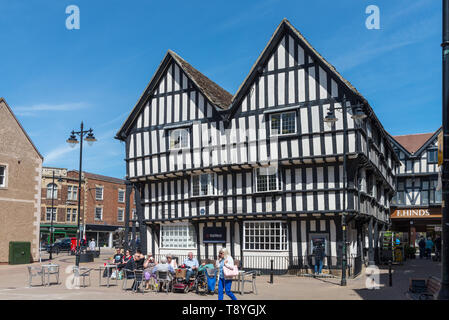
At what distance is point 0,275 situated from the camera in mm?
21922

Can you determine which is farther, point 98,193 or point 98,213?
point 98,193

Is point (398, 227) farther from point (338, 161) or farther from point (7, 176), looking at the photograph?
point (7, 176)

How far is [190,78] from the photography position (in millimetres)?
25781

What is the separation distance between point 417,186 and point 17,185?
105 feet

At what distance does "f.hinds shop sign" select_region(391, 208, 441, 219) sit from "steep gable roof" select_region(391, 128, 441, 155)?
4.98 metres

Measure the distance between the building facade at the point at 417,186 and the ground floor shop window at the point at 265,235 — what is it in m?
21.9

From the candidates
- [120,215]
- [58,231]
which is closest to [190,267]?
[58,231]

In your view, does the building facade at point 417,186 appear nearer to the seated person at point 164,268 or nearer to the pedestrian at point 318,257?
the pedestrian at point 318,257

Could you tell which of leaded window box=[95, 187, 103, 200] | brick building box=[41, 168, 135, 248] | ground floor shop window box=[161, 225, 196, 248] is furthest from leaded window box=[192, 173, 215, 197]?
leaded window box=[95, 187, 103, 200]

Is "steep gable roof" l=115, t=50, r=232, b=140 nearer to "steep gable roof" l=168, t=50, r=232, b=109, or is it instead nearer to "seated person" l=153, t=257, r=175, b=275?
"steep gable roof" l=168, t=50, r=232, b=109

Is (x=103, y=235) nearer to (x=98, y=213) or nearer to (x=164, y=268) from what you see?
(x=98, y=213)

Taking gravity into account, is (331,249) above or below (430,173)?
below

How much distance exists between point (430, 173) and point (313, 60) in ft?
76.0

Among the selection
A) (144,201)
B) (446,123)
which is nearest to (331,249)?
(144,201)
